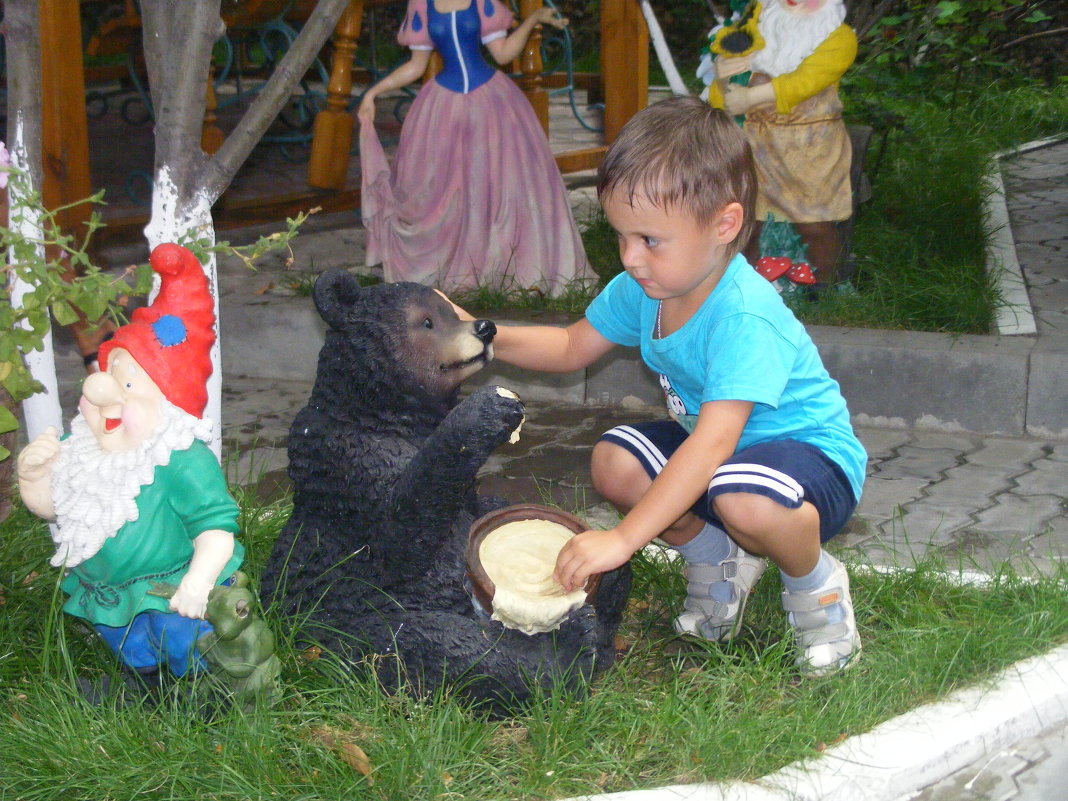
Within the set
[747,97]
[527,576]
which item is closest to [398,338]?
[527,576]

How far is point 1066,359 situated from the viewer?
4.38 metres

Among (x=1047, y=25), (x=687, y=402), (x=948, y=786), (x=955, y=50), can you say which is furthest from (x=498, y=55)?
(x=1047, y=25)

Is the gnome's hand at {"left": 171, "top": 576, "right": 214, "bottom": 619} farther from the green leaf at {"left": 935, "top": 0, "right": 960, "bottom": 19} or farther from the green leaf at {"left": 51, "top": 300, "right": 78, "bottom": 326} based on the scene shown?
the green leaf at {"left": 935, "top": 0, "right": 960, "bottom": 19}

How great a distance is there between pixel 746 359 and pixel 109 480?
123 centimetres

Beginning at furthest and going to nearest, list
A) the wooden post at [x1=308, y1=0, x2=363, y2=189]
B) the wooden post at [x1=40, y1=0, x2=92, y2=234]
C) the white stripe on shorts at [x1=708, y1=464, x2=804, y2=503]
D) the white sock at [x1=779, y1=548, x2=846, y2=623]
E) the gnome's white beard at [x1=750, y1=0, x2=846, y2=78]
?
the wooden post at [x1=308, y1=0, x2=363, y2=189], the wooden post at [x1=40, y1=0, x2=92, y2=234], the gnome's white beard at [x1=750, y1=0, x2=846, y2=78], the white sock at [x1=779, y1=548, x2=846, y2=623], the white stripe on shorts at [x1=708, y1=464, x2=804, y2=503]

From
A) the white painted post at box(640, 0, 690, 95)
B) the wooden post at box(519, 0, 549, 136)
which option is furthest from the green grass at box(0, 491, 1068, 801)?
the wooden post at box(519, 0, 549, 136)

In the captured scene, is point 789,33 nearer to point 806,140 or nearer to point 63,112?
point 806,140

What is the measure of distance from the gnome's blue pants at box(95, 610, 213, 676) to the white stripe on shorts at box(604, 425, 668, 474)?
1.00 m

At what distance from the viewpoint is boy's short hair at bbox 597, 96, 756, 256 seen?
232 centimetres

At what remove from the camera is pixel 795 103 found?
4707 mm

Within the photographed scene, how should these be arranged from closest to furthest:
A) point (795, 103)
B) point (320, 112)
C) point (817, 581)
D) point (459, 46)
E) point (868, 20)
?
point (817, 581), point (795, 103), point (459, 46), point (868, 20), point (320, 112)

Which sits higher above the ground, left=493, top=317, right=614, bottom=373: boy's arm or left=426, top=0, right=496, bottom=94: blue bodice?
left=426, top=0, right=496, bottom=94: blue bodice

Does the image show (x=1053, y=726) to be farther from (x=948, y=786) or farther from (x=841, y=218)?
(x=841, y=218)

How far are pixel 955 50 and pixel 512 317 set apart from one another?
5.07m
